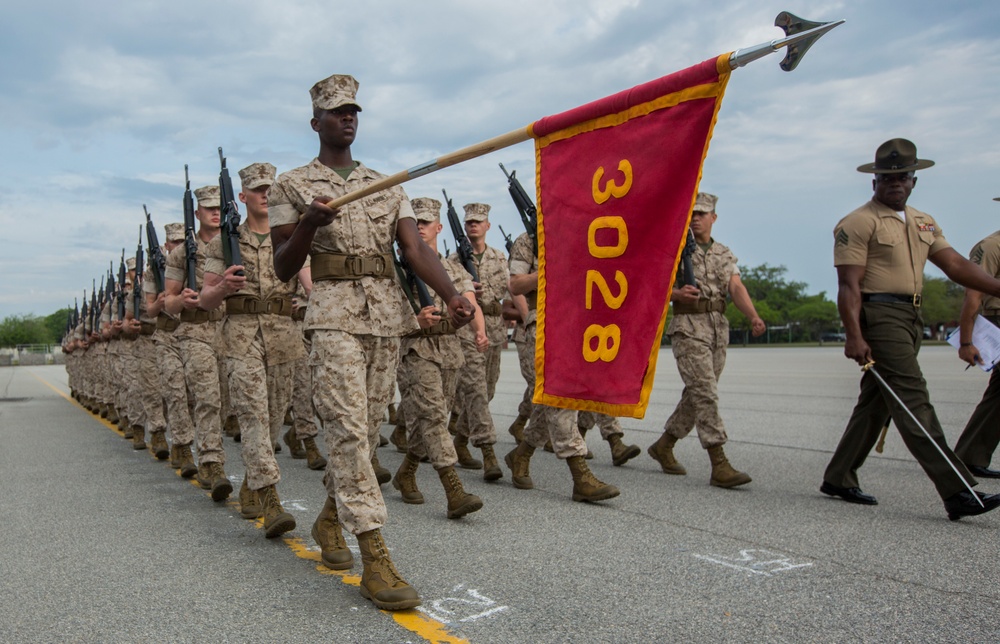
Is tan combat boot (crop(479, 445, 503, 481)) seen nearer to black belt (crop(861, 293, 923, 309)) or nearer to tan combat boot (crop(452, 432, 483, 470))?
tan combat boot (crop(452, 432, 483, 470))

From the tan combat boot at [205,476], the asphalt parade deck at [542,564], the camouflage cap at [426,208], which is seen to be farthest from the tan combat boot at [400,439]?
the camouflage cap at [426,208]

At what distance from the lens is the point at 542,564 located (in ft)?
15.6

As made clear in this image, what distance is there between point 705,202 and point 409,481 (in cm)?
346

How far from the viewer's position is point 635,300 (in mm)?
3602

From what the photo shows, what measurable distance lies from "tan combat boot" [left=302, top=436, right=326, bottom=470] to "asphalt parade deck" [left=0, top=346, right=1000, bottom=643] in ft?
1.16

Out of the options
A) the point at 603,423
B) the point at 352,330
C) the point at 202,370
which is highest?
the point at 352,330

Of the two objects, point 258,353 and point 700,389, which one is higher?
point 258,353

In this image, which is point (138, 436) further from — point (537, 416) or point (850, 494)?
point (850, 494)

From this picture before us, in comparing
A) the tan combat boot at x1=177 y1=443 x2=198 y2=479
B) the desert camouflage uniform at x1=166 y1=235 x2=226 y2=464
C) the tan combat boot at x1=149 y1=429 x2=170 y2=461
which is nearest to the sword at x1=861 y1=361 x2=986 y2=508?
the desert camouflage uniform at x1=166 y1=235 x2=226 y2=464

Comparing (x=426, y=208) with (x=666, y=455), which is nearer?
(x=666, y=455)

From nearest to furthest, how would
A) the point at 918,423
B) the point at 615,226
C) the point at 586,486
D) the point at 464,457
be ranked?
1. the point at 615,226
2. the point at 918,423
3. the point at 586,486
4. the point at 464,457

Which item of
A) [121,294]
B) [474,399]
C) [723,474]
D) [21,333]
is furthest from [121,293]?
[21,333]

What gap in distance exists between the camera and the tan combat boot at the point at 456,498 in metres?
5.84

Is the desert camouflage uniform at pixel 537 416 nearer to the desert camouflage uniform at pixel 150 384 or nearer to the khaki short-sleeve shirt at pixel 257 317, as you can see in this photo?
the khaki short-sleeve shirt at pixel 257 317
